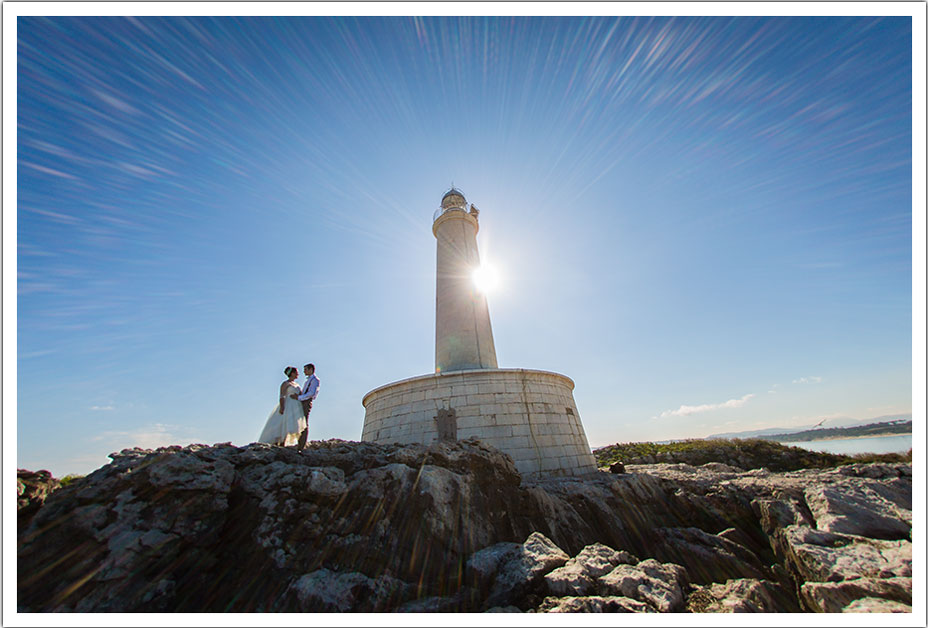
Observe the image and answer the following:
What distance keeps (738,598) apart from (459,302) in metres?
10.9

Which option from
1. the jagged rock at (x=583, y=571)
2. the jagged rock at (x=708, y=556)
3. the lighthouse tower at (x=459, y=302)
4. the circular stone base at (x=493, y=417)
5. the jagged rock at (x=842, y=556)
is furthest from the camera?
the lighthouse tower at (x=459, y=302)

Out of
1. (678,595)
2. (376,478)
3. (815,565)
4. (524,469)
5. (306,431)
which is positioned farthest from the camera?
(524,469)

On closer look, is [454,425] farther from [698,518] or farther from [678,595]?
[678,595]

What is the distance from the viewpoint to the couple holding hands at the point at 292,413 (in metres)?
6.13

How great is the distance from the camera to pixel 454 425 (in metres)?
10.1

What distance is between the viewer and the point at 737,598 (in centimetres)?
326

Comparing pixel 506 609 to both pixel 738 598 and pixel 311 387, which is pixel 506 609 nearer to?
pixel 738 598

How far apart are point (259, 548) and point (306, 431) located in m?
2.90

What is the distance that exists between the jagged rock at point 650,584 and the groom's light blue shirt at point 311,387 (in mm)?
5085

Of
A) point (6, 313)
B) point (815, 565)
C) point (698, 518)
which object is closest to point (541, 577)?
point (815, 565)

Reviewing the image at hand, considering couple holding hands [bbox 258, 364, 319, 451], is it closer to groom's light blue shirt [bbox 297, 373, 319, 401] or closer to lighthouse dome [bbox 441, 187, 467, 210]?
groom's light blue shirt [bbox 297, 373, 319, 401]

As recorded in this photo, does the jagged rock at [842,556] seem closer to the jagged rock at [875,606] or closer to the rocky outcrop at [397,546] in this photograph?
the rocky outcrop at [397,546]

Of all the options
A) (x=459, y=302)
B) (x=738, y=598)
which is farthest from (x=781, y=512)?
(x=459, y=302)

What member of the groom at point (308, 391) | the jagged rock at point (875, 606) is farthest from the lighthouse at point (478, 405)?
the jagged rock at point (875, 606)
